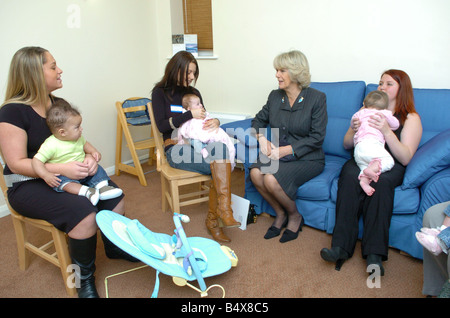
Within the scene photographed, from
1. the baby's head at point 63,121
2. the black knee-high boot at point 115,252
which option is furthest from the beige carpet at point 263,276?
the baby's head at point 63,121

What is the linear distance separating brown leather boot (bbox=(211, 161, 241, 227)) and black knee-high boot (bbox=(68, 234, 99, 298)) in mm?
767

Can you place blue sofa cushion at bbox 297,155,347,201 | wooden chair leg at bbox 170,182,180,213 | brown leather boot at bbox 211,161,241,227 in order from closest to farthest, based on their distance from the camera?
brown leather boot at bbox 211,161,241,227 < blue sofa cushion at bbox 297,155,347,201 < wooden chair leg at bbox 170,182,180,213

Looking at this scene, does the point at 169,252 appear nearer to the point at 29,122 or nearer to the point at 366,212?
the point at 29,122

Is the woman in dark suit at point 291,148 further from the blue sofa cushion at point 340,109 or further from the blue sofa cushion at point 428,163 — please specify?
the blue sofa cushion at point 428,163

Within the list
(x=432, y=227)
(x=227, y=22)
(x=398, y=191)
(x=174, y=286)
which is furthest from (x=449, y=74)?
(x=174, y=286)

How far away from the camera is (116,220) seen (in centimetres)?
169

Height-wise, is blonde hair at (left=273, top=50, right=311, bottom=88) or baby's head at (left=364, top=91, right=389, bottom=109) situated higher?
blonde hair at (left=273, top=50, right=311, bottom=88)

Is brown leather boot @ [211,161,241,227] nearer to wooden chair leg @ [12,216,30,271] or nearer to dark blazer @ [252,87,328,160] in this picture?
dark blazer @ [252,87,328,160]

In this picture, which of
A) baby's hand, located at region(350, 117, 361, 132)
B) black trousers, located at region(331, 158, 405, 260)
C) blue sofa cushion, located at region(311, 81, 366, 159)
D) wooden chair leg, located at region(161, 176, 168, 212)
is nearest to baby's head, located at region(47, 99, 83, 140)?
wooden chair leg, located at region(161, 176, 168, 212)

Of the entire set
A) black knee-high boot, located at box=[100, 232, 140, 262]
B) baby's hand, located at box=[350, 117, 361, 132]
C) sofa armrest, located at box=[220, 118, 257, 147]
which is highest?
baby's hand, located at box=[350, 117, 361, 132]

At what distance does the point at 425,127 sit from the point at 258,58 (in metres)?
1.63

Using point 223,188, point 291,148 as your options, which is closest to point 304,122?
point 291,148

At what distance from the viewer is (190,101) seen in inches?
97.2

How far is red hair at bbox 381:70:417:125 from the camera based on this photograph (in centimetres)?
219
